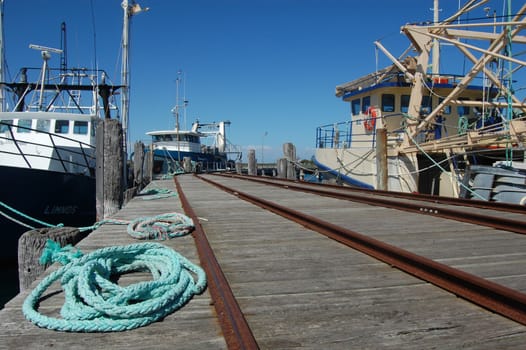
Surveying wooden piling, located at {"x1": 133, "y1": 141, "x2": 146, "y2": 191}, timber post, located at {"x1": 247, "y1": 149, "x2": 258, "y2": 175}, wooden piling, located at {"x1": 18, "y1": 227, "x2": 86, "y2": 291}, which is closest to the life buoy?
timber post, located at {"x1": 247, "y1": 149, "x2": 258, "y2": 175}

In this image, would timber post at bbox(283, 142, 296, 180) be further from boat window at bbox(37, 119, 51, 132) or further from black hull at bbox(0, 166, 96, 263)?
Result: boat window at bbox(37, 119, 51, 132)

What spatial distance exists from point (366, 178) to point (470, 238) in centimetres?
1094

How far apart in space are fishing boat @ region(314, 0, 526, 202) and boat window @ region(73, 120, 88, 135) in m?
8.59

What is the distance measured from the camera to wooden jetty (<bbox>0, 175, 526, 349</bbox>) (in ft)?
6.17

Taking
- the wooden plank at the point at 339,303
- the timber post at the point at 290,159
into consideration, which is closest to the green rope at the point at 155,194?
the wooden plank at the point at 339,303

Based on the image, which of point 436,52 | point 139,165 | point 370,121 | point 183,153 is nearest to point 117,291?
point 370,121

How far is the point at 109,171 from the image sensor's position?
24.2 ft

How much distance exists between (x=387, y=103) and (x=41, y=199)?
13083mm

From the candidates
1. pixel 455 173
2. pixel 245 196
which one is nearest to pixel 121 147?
pixel 245 196

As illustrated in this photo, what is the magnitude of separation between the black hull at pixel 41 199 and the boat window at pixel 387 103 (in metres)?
11.6

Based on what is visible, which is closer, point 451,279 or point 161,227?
point 451,279

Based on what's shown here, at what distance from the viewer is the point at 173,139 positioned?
34312 millimetres

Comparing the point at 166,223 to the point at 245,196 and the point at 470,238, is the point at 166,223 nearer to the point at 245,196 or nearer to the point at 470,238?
the point at 470,238

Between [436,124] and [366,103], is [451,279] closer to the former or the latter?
[436,124]
